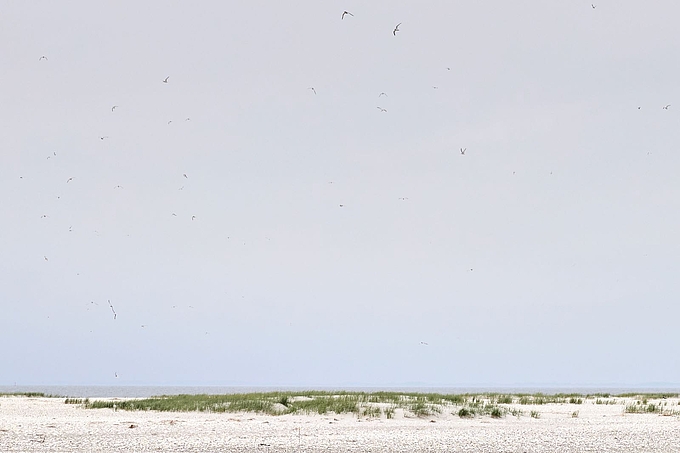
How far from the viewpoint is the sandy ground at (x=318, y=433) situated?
1697 cm

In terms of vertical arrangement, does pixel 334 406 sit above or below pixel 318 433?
above

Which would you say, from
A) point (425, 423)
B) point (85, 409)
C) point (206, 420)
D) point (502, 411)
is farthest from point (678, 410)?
point (85, 409)

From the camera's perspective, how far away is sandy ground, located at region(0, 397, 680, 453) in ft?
55.7

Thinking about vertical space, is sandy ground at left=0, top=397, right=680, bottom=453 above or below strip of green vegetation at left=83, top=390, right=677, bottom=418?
below

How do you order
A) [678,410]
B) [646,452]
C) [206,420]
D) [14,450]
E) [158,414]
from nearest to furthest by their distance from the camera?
[14,450] < [646,452] < [206,420] < [158,414] < [678,410]

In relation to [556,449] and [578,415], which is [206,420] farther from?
[578,415]

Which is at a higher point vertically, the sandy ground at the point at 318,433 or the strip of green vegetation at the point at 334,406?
the strip of green vegetation at the point at 334,406

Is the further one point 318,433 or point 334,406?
point 334,406

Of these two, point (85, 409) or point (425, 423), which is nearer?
point (425, 423)

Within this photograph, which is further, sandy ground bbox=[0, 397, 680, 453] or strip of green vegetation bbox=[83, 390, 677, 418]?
strip of green vegetation bbox=[83, 390, 677, 418]

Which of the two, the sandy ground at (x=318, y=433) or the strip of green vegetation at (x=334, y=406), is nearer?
the sandy ground at (x=318, y=433)

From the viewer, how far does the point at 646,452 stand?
16875 millimetres

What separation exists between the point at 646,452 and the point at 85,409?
23.0 meters

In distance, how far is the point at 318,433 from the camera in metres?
20.4
